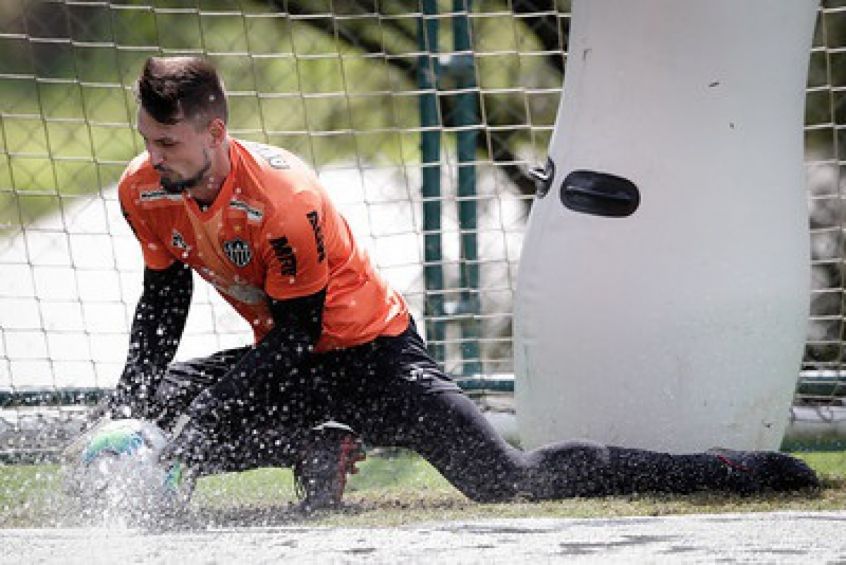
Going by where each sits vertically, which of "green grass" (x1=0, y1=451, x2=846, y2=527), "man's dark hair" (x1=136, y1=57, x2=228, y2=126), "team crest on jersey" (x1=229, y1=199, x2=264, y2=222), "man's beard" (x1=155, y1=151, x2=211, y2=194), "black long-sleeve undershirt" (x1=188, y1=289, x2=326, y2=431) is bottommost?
"green grass" (x1=0, y1=451, x2=846, y2=527)

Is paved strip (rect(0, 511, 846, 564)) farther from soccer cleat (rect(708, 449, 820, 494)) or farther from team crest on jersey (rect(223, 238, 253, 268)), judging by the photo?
team crest on jersey (rect(223, 238, 253, 268))

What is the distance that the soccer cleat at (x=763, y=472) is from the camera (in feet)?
18.0

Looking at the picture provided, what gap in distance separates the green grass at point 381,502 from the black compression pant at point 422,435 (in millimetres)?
63

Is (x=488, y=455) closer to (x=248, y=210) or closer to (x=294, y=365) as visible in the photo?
(x=294, y=365)

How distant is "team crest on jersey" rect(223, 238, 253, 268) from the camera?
5312 millimetres

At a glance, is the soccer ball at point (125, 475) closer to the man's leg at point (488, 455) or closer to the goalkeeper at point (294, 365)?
the goalkeeper at point (294, 365)

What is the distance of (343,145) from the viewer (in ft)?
26.4

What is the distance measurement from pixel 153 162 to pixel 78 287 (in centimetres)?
259

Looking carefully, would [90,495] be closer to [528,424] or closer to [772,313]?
[528,424]

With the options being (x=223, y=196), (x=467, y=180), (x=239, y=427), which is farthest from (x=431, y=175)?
(x=223, y=196)

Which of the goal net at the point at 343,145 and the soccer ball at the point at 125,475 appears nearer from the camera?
the soccer ball at the point at 125,475

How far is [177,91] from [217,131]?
6.7 inches

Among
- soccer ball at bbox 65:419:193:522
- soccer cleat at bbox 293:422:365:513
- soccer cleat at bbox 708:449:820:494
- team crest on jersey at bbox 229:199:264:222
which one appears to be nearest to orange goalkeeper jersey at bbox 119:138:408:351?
team crest on jersey at bbox 229:199:264:222

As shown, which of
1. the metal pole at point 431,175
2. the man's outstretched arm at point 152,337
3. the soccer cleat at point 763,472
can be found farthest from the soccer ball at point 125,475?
the metal pole at point 431,175
